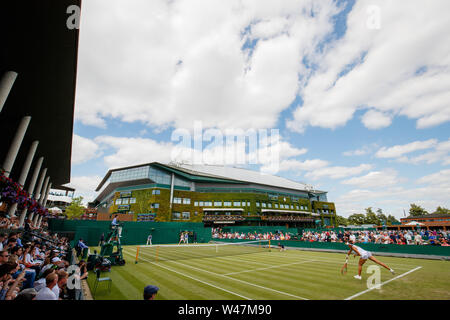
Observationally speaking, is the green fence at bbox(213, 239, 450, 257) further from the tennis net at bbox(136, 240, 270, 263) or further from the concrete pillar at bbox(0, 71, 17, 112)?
the concrete pillar at bbox(0, 71, 17, 112)

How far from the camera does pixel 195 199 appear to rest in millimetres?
66312

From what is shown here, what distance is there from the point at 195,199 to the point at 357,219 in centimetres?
9350

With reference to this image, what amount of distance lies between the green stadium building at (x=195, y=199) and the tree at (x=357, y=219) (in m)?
42.4

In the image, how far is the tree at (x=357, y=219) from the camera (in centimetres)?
10644

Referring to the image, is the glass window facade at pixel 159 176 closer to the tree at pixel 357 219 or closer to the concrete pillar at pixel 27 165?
the concrete pillar at pixel 27 165

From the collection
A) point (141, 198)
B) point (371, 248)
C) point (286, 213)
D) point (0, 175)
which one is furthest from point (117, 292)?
point (286, 213)

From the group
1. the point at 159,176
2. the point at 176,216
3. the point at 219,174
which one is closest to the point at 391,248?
the point at 176,216

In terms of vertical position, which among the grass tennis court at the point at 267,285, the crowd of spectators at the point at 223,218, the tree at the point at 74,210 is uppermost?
the tree at the point at 74,210

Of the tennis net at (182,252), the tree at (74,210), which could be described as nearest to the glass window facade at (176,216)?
the tree at (74,210)

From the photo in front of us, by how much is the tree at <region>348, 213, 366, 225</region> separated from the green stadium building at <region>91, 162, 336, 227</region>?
4244 cm

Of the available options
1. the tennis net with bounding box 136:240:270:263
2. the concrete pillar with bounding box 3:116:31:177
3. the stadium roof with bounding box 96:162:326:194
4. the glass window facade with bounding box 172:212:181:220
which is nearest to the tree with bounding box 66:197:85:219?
the stadium roof with bounding box 96:162:326:194

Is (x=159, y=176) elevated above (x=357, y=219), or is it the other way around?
(x=159, y=176)

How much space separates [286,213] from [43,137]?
7355 cm

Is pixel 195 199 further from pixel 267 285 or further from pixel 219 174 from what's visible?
pixel 267 285
